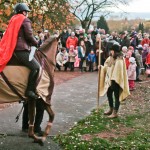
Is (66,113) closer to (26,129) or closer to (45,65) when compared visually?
(26,129)

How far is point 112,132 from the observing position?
855 cm

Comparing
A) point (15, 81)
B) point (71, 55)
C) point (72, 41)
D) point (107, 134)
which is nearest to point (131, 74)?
point (71, 55)

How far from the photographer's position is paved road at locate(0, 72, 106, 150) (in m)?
7.39

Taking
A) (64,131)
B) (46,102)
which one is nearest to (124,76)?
(64,131)

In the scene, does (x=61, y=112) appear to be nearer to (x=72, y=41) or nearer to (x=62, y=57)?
(x=62, y=57)

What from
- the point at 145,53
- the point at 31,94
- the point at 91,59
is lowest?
the point at 91,59

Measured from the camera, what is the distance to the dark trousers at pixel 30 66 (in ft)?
23.5

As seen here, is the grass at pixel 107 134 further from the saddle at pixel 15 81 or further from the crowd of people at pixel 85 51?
the crowd of people at pixel 85 51

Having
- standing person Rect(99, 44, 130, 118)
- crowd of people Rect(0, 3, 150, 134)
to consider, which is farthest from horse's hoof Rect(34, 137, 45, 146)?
standing person Rect(99, 44, 130, 118)

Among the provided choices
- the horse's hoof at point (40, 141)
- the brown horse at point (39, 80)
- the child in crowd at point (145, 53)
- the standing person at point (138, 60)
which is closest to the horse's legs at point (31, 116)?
the brown horse at point (39, 80)

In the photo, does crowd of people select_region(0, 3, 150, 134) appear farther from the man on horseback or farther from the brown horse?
the brown horse

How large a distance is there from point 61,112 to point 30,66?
A: 3.48 m

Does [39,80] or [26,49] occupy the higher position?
[26,49]

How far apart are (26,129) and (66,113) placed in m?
2.14
